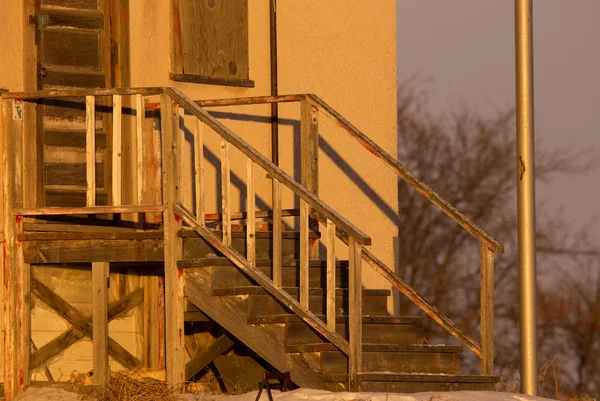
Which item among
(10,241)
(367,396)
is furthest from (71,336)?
(367,396)

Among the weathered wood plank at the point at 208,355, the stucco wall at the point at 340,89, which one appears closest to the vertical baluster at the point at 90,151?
the stucco wall at the point at 340,89

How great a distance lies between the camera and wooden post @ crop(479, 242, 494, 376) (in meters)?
10.9

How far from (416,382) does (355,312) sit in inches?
32.0

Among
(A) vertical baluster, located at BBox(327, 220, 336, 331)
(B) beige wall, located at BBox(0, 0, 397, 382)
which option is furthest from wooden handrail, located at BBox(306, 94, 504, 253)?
(B) beige wall, located at BBox(0, 0, 397, 382)

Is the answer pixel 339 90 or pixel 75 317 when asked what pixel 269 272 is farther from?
pixel 339 90

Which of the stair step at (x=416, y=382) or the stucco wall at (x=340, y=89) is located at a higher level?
the stucco wall at (x=340, y=89)

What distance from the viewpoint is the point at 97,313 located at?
12453 mm

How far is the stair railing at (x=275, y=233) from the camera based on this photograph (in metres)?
10.4

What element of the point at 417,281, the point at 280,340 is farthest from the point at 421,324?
the point at 417,281

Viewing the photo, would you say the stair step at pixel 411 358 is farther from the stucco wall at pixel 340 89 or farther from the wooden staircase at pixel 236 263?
the stucco wall at pixel 340 89

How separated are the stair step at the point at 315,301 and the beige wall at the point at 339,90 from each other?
231 cm

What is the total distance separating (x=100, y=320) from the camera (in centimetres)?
Answer: 1245

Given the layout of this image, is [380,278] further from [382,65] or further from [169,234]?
[169,234]

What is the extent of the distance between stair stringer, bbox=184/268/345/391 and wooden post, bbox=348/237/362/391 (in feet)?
0.58
